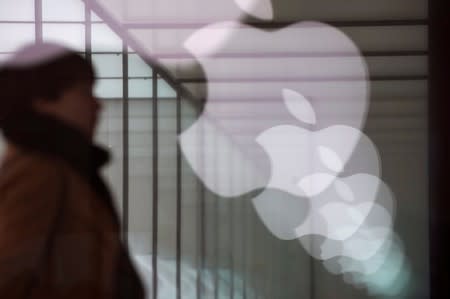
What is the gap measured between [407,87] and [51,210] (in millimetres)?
821

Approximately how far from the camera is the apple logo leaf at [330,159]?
1613 mm

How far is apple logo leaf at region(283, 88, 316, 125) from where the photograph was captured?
162cm

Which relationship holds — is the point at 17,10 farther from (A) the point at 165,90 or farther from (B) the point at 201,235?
(B) the point at 201,235

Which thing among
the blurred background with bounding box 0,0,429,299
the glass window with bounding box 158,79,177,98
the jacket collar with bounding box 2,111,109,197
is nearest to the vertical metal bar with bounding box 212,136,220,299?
the blurred background with bounding box 0,0,429,299

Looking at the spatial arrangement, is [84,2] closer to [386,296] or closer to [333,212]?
[333,212]

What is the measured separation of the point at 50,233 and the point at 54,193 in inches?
2.3

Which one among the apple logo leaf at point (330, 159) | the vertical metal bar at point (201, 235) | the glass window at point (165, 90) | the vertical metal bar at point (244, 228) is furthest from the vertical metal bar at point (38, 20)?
the apple logo leaf at point (330, 159)

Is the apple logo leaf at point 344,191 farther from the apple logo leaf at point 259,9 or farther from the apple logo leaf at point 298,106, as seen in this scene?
the apple logo leaf at point 259,9

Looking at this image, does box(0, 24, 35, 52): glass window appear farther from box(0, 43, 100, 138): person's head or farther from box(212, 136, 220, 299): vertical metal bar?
box(212, 136, 220, 299): vertical metal bar

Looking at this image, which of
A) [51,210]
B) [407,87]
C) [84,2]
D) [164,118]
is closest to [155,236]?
[164,118]

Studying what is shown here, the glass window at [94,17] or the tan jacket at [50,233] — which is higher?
the glass window at [94,17]

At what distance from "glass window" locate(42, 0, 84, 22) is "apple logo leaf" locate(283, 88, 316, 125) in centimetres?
43

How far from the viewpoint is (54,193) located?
3.90 feet

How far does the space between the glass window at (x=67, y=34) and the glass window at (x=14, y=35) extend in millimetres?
26
